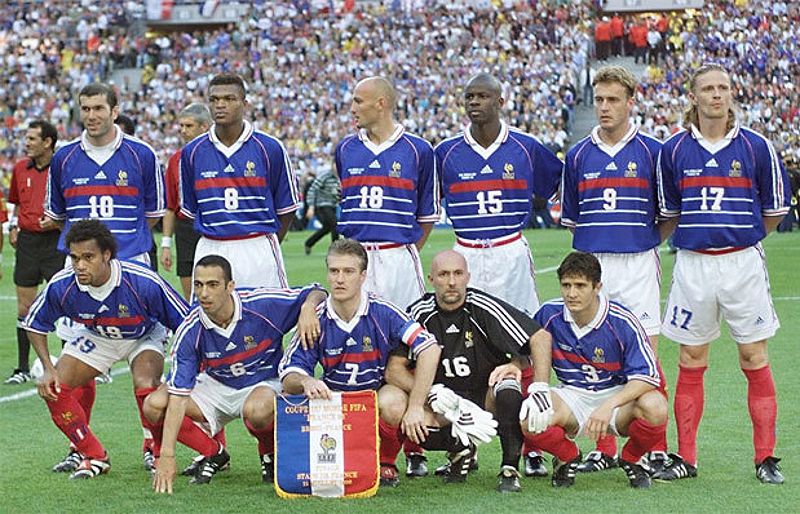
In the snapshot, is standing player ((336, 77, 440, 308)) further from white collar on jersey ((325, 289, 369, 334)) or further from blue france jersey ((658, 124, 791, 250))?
blue france jersey ((658, 124, 791, 250))

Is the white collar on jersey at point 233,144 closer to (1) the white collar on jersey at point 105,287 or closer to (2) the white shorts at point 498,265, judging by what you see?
(1) the white collar on jersey at point 105,287

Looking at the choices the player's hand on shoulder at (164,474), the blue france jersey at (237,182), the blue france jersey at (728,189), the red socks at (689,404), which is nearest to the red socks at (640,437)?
the red socks at (689,404)

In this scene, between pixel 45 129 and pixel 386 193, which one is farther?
pixel 45 129

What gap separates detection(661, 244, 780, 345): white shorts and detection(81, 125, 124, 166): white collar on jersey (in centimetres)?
341

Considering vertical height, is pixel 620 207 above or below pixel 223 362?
above

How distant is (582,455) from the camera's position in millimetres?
7391

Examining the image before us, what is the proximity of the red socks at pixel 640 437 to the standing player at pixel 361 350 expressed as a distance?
838 millimetres

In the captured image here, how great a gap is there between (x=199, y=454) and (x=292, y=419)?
0.94 m

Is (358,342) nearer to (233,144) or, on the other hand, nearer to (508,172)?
(508,172)

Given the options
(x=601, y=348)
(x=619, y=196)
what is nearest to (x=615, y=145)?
(x=619, y=196)

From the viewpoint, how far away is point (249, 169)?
7816 mm

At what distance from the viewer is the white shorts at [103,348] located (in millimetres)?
7320

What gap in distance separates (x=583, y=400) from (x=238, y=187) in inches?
94.1

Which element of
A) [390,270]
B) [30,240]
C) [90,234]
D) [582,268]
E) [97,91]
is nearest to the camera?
[582,268]
